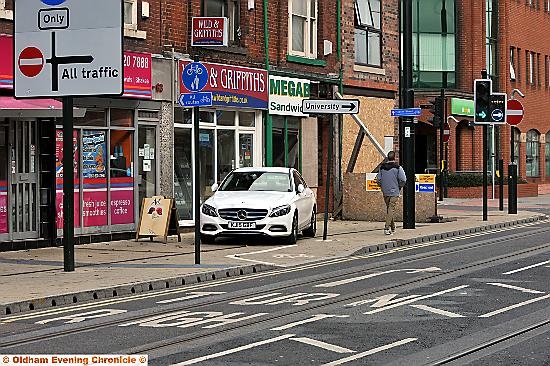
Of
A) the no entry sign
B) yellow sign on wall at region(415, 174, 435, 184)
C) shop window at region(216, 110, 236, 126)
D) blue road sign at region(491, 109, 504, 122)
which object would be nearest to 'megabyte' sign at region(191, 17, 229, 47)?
shop window at region(216, 110, 236, 126)

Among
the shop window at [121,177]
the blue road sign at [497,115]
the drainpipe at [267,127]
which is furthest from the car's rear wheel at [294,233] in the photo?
the blue road sign at [497,115]

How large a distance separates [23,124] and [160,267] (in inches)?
209

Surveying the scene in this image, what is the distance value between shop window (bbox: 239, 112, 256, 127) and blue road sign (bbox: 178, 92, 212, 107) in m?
10.6

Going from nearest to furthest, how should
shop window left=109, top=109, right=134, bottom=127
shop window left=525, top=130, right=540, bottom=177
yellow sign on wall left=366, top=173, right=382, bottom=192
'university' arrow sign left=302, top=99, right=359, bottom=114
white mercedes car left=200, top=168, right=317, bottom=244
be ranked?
white mercedes car left=200, top=168, right=317, bottom=244 < 'university' arrow sign left=302, top=99, right=359, bottom=114 < shop window left=109, top=109, right=134, bottom=127 < yellow sign on wall left=366, top=173, right=382, bottom=192 < shop window left=525, top=130, right=540, bottom=177

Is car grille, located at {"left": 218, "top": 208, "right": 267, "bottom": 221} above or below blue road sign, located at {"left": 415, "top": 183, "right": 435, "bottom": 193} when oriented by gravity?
below

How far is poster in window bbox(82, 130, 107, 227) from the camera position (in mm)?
23766

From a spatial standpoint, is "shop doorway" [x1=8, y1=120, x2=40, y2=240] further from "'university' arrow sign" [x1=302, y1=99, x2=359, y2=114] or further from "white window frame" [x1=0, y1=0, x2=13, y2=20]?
"'university' arrow sign" [x1=302, y1=99, x2=359, y2=114]

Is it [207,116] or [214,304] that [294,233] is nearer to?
[207,116]

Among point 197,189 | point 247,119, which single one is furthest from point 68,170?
point 247,119

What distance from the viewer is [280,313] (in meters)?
13.4

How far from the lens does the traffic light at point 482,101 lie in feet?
104

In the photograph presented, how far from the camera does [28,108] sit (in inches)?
824

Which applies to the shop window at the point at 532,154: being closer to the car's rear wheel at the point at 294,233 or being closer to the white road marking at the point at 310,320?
the car's rear wheel at the point at 294,233

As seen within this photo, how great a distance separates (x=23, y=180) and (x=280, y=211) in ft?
16.0
